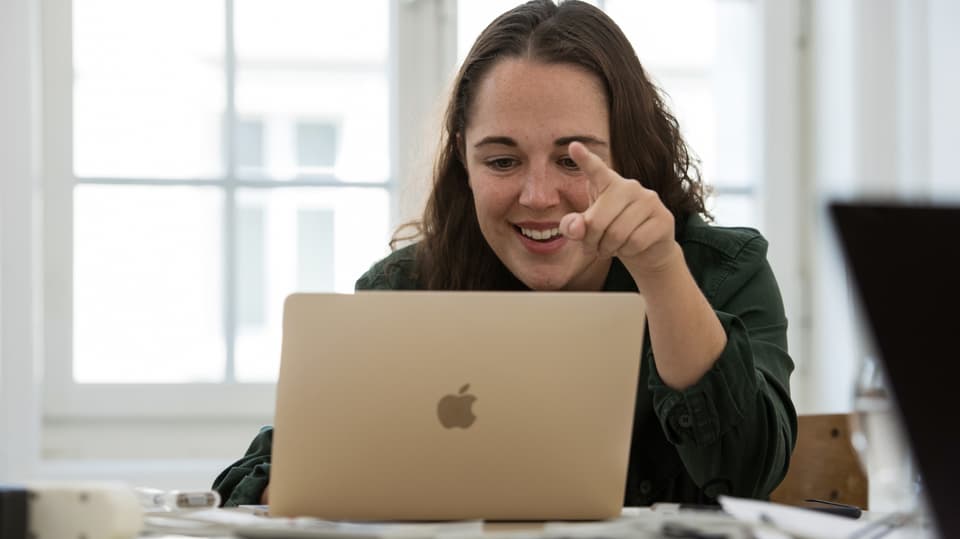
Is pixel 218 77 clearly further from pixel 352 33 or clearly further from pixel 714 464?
pixel 714 464

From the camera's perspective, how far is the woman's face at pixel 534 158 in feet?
5.26

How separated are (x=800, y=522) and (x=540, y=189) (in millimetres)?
731

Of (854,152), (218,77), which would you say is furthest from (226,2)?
(854,152)

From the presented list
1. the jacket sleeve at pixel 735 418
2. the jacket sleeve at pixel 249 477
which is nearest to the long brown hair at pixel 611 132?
the jacket sleeve at pixel 735 418

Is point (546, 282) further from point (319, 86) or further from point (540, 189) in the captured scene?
point (319, 86)

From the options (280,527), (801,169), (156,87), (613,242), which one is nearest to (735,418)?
(613,242)

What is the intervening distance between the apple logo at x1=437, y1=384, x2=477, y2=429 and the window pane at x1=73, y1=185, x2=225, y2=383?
1723 millimetres

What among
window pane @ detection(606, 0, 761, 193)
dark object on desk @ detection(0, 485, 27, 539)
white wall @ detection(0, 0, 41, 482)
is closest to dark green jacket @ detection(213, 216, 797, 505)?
dark object on desk @ detection(0, 485, 27, 539)

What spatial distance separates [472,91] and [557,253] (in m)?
0.30

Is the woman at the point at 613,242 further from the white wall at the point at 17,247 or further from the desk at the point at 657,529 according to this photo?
the white wall at the point at 17,247

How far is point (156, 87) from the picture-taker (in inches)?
104

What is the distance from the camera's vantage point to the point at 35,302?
2514mm

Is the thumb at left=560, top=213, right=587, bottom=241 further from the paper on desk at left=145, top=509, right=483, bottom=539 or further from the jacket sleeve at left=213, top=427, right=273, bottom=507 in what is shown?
the jacket sleeve at left=213, top=427, right=273, bottom=507

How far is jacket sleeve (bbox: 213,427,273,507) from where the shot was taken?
4.58ft
